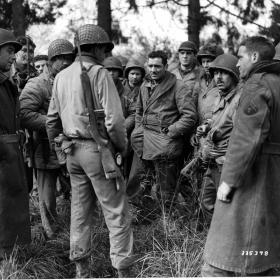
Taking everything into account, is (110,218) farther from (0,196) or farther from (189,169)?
(189,169)

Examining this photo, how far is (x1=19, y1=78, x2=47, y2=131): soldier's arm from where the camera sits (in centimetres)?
603

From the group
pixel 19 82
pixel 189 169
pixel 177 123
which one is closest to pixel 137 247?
pixel 189 169

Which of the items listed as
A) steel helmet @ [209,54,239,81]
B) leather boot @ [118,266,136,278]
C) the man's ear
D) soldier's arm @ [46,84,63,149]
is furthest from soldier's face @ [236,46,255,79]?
leather boot @ [118,266,136,278]

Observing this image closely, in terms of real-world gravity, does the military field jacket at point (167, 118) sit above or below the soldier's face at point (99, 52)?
below

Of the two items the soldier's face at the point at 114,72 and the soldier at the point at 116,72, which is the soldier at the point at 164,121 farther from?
the soldier's face at the point at 114,72

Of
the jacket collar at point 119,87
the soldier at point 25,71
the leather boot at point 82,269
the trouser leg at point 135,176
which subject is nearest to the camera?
the leather boot at point 82,269

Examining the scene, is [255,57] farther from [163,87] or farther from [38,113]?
[38,113]

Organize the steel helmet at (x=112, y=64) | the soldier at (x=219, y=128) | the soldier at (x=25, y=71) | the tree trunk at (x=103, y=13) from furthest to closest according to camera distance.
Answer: the tree trunk at (x=103, y=13) < the steel helmet at (x=112, y=64) < the soldier at (x=25, y=71) < the soldier at (x=219, y=128)

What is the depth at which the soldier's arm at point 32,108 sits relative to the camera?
6.03 meters

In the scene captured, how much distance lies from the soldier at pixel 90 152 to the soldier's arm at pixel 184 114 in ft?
5.39

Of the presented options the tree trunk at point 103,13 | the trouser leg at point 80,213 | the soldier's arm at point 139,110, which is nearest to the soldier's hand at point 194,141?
the soldier's arm at point 139,110

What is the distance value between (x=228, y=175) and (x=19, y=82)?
152 inches

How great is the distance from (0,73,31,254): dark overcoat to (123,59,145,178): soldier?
8.30ft

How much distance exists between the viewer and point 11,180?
5043mm
